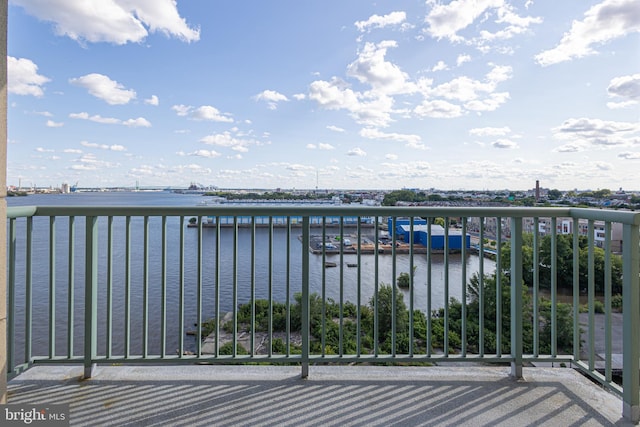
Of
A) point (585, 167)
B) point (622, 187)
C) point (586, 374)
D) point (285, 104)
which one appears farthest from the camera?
point (285, 104)

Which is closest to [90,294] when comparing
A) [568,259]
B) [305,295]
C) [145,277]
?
[145,277]

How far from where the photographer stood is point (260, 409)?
67.1 inches

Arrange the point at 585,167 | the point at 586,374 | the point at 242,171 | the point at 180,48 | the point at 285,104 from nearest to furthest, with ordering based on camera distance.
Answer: the point at 586,374, the point at 585,167, the point at 180,48, the point at 285,104, the point at 242,171

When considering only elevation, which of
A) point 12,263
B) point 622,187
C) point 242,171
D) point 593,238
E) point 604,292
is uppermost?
point 242,171

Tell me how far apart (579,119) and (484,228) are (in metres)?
11.4

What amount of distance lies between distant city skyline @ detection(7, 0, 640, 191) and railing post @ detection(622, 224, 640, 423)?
4.74 ft

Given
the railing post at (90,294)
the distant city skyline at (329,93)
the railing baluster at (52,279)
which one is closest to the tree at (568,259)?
the distant city skyline at (329,93)

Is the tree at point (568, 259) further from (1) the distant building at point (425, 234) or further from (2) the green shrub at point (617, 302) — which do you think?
(1) the distant building at point (425, 234)

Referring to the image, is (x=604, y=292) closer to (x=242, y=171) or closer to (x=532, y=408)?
(x=532, y=408)

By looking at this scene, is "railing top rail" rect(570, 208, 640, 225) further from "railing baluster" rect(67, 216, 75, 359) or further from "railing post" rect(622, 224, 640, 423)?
"railing baluster" rect(67, 216, 75, 359)

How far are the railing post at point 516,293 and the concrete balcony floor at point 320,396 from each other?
4.0 inches

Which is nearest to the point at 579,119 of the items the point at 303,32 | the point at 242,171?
the point at 303,32

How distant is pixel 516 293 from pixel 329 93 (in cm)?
1403

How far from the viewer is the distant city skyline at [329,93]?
5164mm
